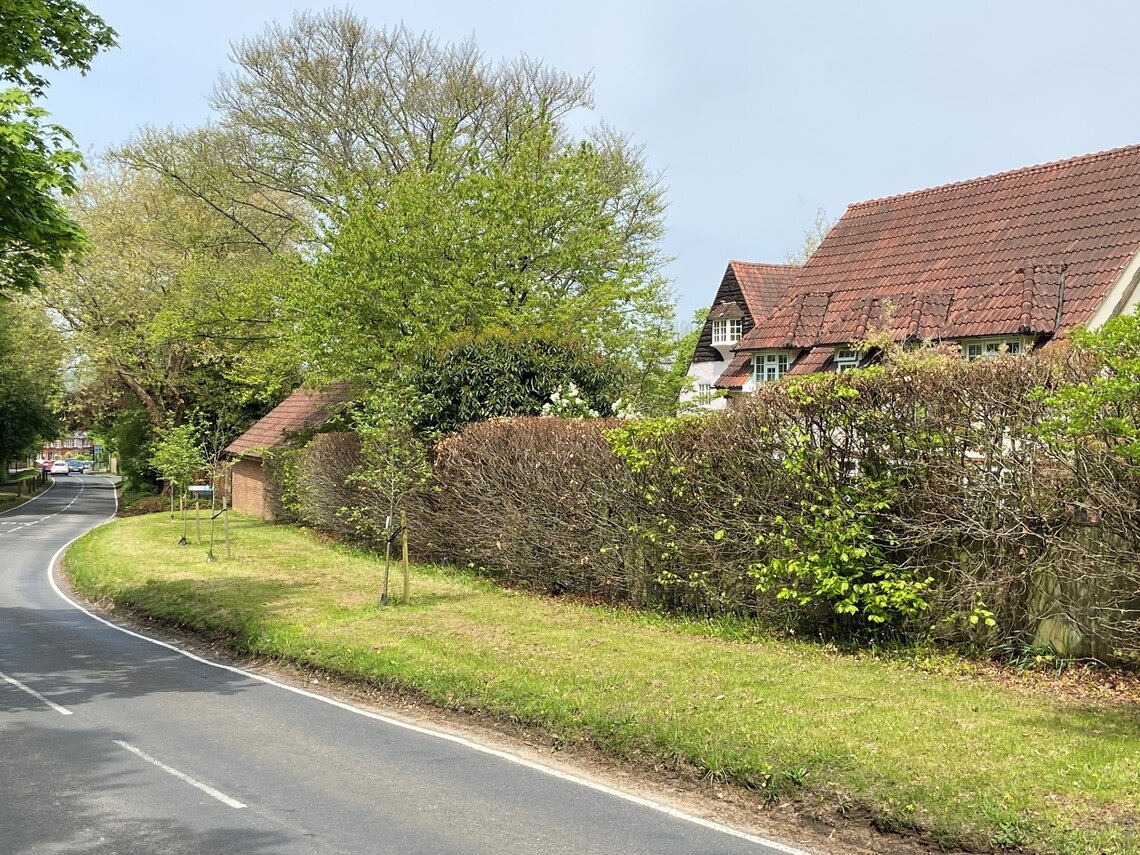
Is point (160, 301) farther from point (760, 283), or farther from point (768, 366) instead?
point (768, 366)

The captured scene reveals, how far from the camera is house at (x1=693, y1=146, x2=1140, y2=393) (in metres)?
20.1

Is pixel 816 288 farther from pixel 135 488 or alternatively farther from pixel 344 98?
pixel 135 488

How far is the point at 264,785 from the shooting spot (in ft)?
25.2

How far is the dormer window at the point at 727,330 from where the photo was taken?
4381cm

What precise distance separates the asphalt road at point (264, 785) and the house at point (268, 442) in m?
22.1

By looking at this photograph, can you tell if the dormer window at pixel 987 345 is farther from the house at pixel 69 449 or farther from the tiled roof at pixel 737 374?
the house at pixel 69 449

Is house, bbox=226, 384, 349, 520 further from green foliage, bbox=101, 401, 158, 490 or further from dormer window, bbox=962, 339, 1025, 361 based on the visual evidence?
dormer window, bbox=962, 339, 1025, 361

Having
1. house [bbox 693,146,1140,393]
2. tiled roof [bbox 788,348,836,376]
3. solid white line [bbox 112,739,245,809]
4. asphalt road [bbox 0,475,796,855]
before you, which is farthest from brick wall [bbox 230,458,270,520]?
solid white line [bbox 112,739,245,809]

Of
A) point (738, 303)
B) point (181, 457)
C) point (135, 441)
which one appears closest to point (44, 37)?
point (181, 457)

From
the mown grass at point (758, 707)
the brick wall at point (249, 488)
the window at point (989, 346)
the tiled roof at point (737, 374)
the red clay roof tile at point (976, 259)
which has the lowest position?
the mown grass at point (758, 707)

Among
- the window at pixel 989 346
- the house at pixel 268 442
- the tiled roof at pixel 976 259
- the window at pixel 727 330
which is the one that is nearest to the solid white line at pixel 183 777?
the tiled roof at pixel 976 259

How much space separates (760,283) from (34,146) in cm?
3429

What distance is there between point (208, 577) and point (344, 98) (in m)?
19.3

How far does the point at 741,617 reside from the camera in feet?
42.9
